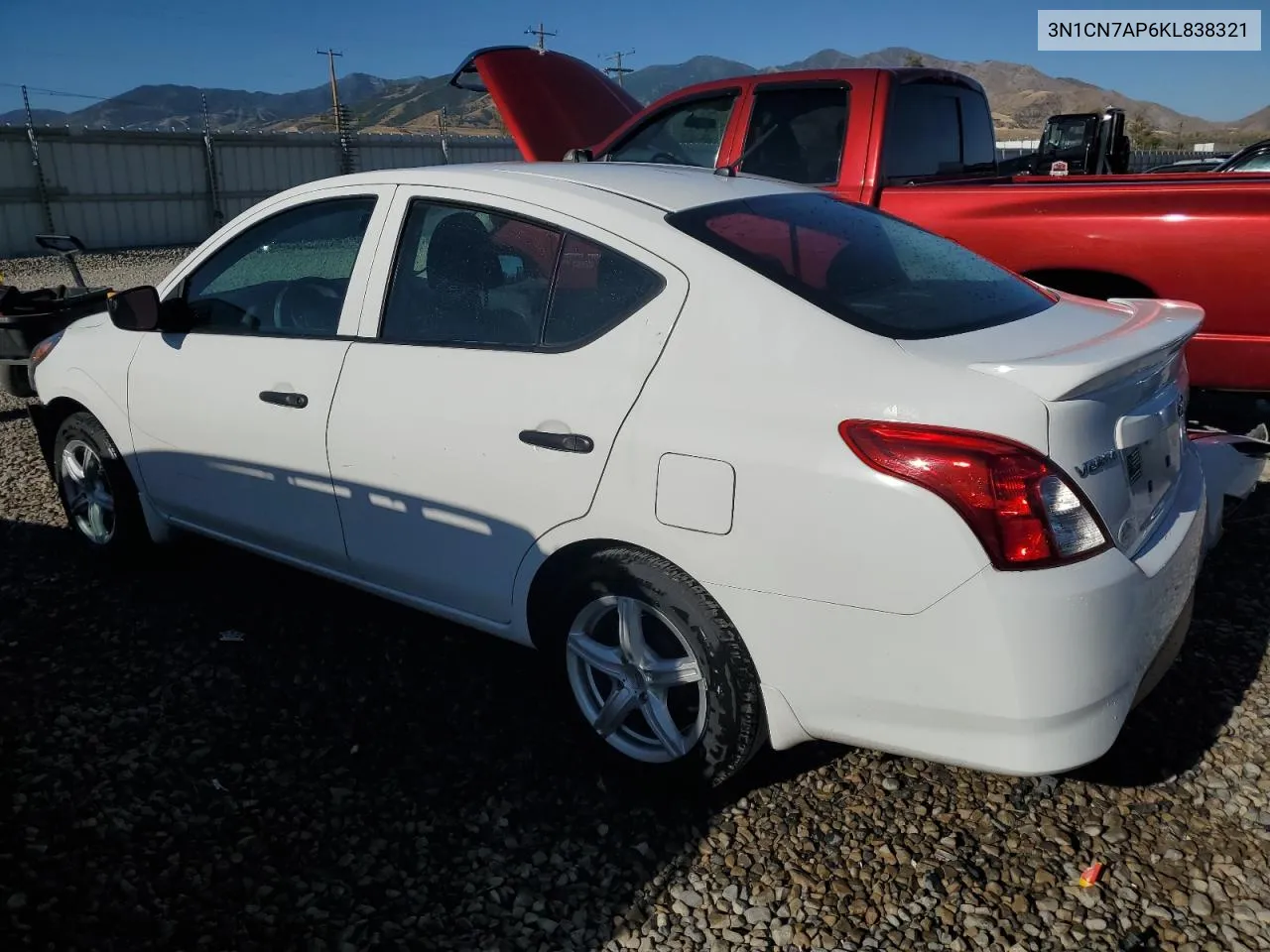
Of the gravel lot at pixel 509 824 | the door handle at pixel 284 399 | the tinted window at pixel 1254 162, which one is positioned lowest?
the gravel lot at pixel 509 824

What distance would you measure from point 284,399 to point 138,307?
2.76ft

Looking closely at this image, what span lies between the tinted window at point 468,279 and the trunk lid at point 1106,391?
1088 millimetres

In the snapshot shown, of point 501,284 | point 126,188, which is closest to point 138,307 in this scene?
point 501,284

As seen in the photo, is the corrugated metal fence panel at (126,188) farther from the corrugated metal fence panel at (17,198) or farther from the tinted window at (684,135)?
the tinted window at (684,135)

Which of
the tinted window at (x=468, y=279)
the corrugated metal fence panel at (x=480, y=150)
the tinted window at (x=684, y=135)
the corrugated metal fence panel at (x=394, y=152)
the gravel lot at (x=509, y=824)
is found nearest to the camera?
the gravel lot at (x=509, y=824)

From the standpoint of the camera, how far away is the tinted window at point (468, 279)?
2.84 metres

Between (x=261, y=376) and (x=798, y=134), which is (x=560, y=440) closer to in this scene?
(x=261, y=376)

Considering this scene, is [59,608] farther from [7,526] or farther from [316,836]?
[316,836]

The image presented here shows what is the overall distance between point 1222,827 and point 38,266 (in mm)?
18414

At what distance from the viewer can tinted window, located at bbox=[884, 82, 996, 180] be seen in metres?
5.46

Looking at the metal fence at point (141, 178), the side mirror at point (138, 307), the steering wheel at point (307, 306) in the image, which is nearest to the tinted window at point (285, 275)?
the steering wheel at point (307, 306)

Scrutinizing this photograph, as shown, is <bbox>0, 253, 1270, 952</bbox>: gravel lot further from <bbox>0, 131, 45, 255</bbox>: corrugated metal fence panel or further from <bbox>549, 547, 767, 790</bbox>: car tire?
<bbox>0, 131, 45, 255</bbox>: corrugated metal fence panel

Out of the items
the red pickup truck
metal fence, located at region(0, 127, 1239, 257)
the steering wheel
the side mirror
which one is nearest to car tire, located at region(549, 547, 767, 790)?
the steering wheel

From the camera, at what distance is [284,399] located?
10.8 feet
